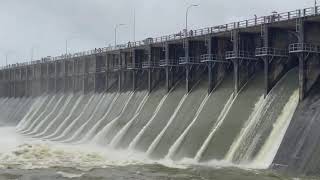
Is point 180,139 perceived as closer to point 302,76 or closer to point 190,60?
point 190,60

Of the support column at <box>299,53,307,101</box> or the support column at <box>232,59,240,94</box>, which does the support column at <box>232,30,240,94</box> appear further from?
the support column at <box>299,53,307,101</box>

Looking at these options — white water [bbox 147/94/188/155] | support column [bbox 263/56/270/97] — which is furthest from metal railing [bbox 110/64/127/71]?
support column [bbox 263/56/270/97]

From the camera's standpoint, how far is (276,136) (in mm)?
44188

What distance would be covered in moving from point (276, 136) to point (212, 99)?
14257 mm

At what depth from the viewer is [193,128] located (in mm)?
54625

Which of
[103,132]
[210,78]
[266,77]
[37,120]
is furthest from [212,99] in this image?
[37,120]

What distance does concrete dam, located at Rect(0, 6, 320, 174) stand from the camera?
44.4m

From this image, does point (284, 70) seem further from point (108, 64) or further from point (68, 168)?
point (108, 64)

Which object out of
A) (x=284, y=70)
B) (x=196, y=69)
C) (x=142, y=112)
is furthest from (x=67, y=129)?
(x=284, y=70)

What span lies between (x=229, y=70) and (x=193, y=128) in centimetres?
889

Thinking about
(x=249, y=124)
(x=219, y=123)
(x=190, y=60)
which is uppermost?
(x=190, y=60)

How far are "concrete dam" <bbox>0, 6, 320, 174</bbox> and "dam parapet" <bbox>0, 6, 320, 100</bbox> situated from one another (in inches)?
4.4

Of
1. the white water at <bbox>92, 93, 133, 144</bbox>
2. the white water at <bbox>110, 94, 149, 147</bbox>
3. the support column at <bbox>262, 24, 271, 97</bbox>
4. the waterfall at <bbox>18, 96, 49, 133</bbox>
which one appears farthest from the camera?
the waterfall at <bbox>18, 96, 49, 133</bbox>

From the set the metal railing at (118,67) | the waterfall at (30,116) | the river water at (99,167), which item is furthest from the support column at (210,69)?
the waterfall at (30,116)
